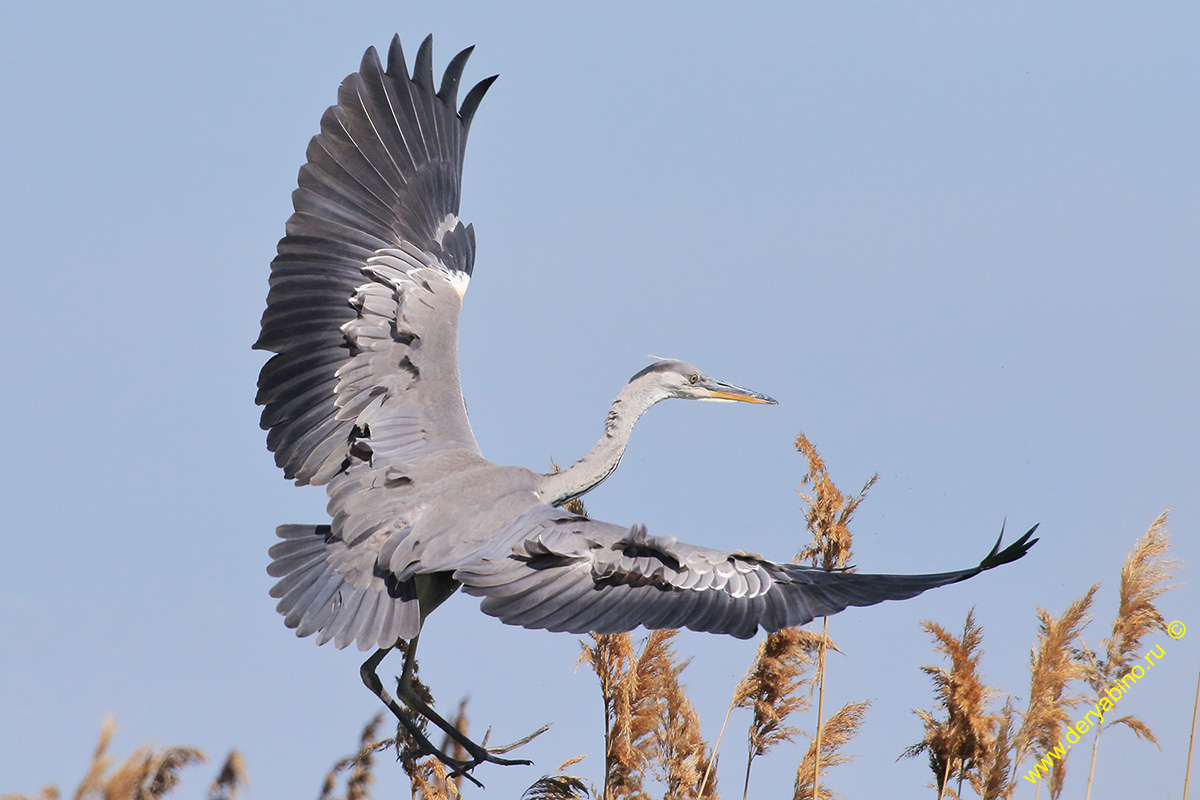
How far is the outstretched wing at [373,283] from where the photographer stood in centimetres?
557

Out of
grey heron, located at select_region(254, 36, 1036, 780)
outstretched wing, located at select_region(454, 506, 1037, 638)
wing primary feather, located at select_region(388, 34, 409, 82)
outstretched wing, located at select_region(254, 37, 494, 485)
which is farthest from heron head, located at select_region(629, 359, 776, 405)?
wing primary feather, located at select_region(388, 34, 409, 82)

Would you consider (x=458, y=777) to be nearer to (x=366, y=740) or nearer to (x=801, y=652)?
(x=366, y=740)

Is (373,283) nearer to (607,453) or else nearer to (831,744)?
(607,453)

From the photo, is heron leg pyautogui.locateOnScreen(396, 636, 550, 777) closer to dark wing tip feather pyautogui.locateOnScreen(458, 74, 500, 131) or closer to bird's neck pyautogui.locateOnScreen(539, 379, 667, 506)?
bird's neck pyautogui.locateOnScreen(539, 379, 667, 506)

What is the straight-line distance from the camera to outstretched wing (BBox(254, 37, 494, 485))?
18.3ft

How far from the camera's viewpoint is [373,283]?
5926 mm

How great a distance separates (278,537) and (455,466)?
30.0 inches

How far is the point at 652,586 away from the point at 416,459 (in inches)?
54.5

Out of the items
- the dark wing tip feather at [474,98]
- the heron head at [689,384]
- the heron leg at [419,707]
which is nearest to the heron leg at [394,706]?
the heron leg at [419,707]

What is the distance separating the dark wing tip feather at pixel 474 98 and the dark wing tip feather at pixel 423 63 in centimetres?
24

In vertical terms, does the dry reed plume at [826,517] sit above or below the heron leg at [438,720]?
above

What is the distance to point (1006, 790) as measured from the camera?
16.2 feet

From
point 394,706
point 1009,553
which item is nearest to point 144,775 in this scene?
point 394,706

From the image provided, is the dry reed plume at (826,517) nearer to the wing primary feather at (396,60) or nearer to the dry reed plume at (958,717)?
the dry reed plume at (958,717)
